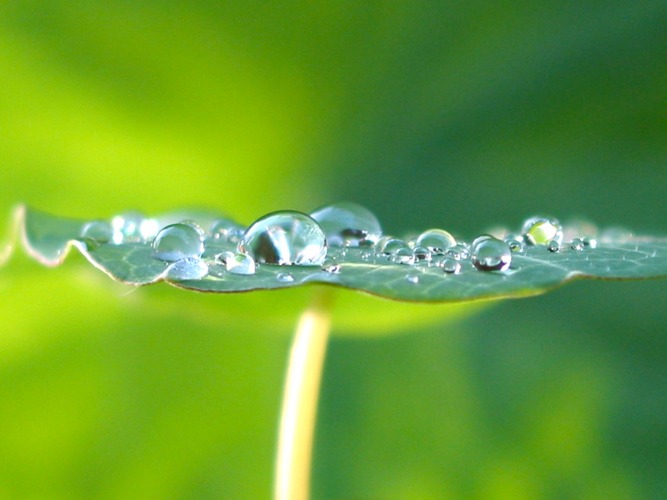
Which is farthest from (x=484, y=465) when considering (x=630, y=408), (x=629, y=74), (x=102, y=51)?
(x=102, y=51)

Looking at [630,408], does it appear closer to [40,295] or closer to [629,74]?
[629,74]

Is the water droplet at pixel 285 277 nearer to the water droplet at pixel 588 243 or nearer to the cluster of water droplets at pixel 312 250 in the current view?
the cluster of water droplets at pixel 312 250

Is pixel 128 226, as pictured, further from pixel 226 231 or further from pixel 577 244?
pixel 577 244

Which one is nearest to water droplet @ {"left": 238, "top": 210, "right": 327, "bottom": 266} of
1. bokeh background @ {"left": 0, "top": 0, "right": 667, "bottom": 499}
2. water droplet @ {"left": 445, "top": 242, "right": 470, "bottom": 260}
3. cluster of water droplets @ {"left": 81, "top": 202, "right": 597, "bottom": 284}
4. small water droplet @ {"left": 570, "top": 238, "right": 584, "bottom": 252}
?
cluster of water droplets @ {"left": 81, "top": 202, "right": 597, "bottom": 284}

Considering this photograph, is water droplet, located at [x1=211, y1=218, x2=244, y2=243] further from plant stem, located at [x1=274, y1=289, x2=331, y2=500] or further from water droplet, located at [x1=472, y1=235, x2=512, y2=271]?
water droplet, located at [x1=472, y1=235, x2=512, y2=271]

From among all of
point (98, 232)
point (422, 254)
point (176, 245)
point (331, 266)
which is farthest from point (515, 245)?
point (98, 232)
